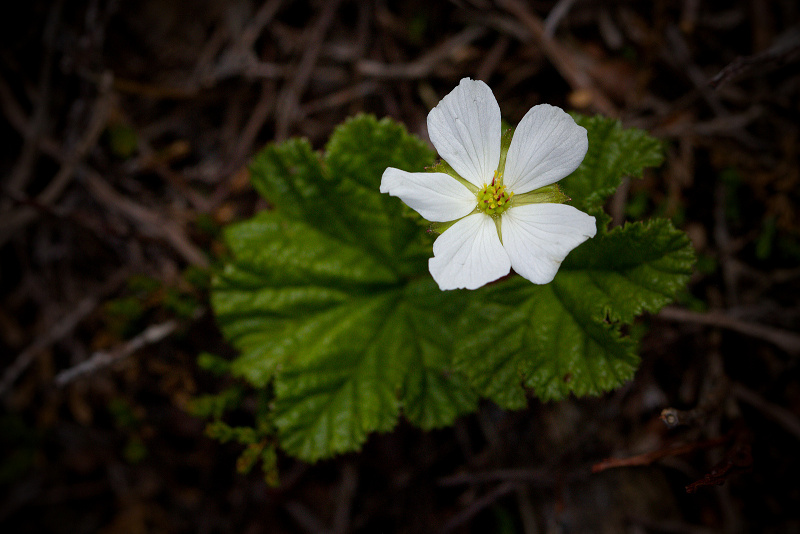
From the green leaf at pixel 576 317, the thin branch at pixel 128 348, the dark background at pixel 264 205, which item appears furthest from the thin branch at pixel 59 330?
the green leaf at pixel 576 317

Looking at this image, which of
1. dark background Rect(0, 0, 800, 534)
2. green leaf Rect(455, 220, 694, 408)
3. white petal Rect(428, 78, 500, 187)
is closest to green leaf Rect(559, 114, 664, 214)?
green leaf Rect(455, 220, 694, 408)

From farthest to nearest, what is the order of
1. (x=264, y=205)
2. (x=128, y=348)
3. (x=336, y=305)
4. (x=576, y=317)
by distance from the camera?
(x=264, y=205) → (x=128, y=348) → (x=336, y=305) → (x=576, y=317)

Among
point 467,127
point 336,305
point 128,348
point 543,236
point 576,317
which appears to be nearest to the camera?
point 543,236

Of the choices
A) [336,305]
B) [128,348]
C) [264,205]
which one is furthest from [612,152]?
[128,348]

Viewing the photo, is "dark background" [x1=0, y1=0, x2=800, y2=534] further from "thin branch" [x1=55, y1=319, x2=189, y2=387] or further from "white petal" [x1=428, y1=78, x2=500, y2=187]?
"white petal" [x1=428, y1=78, x2=500, y2=187]

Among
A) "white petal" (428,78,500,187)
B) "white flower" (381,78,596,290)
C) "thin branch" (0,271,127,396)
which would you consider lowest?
"white flower" (381,78,596,290)

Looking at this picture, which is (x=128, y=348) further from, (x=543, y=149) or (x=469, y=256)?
(x=543, y=149)

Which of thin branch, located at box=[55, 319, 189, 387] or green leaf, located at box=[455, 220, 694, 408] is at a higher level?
thin branch, located at box=[55, 319, 189, 387]
